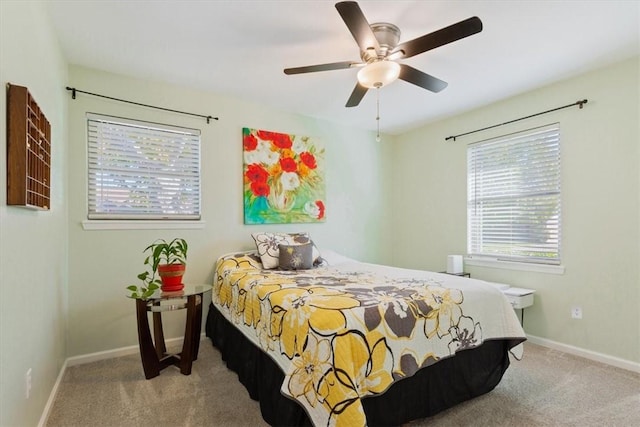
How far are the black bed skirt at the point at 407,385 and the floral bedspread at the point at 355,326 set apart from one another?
114 millimetres

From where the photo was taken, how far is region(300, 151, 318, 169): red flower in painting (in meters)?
3.88

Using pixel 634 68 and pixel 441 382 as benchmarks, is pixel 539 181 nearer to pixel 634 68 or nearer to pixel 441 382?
pixel 634 68

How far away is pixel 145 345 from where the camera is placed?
2387 mm

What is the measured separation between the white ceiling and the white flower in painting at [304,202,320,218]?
1.22 m

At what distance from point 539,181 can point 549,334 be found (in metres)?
1.45

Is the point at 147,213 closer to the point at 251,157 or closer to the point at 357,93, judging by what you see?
the point at 251,157

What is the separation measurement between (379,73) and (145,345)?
2.50 m

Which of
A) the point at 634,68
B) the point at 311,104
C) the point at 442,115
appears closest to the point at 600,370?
the point at 634,68

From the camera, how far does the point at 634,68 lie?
2584 millimetres

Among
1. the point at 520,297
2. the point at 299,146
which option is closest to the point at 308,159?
the point at 299,146

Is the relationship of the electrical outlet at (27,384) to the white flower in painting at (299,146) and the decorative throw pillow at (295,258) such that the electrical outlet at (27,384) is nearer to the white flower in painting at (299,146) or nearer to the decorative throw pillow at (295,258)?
the decorative throw pillow at (295,258)

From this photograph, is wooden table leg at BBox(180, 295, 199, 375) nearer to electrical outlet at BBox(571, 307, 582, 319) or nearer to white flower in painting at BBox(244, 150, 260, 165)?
white flower in painting at BBox(244, 150, 260, 165)

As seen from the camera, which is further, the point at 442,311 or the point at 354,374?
the point at 442,311

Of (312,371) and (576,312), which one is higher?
(312,371)
